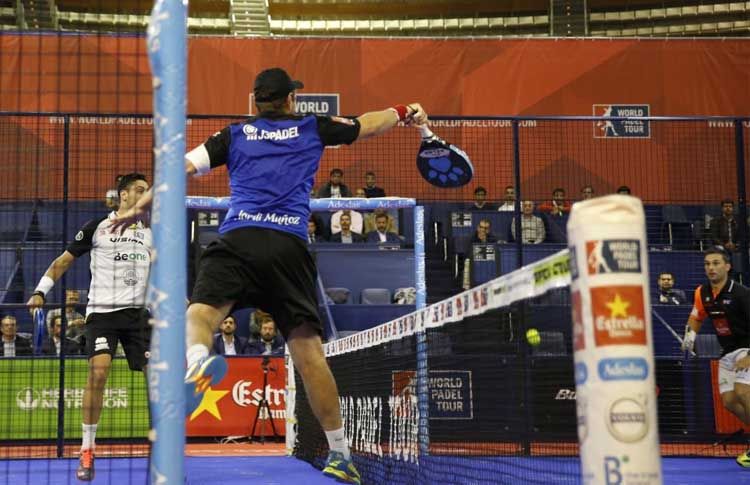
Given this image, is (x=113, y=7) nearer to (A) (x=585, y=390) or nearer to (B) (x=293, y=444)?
(B) (x=293, y=444)

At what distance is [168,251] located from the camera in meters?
3.42

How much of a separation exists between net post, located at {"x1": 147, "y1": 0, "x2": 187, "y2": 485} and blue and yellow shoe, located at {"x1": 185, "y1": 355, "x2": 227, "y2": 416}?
1.10 feet

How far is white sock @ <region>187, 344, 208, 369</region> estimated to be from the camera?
4406 millimetres

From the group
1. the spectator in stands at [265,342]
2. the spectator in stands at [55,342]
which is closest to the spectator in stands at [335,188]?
the spectator in stands at [265,342]

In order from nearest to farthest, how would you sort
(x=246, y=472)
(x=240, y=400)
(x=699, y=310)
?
(x=246, y=472) < (x=699, y=310) < (x=240, y=400)

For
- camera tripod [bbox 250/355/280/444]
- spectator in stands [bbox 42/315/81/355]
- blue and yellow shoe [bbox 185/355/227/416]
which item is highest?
spectator in stands [bbox 42/315/81/355]

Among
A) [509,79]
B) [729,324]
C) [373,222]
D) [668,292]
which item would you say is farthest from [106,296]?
[509,79]

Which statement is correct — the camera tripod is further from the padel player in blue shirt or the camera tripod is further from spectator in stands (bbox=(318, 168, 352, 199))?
the padel player in blue shirt

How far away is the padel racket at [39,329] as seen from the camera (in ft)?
37.0

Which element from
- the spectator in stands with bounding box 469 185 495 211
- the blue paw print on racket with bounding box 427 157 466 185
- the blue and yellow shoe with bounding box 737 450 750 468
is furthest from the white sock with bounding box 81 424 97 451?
the spectator in stands with bounding box 469 185 495 211

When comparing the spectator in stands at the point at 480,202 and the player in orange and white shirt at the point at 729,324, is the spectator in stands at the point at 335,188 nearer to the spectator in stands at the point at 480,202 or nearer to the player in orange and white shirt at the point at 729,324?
the spectator in stands at the point at 480,202

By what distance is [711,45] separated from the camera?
18094mm

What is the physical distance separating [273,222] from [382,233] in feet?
32.9

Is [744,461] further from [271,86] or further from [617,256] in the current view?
[617,256]
